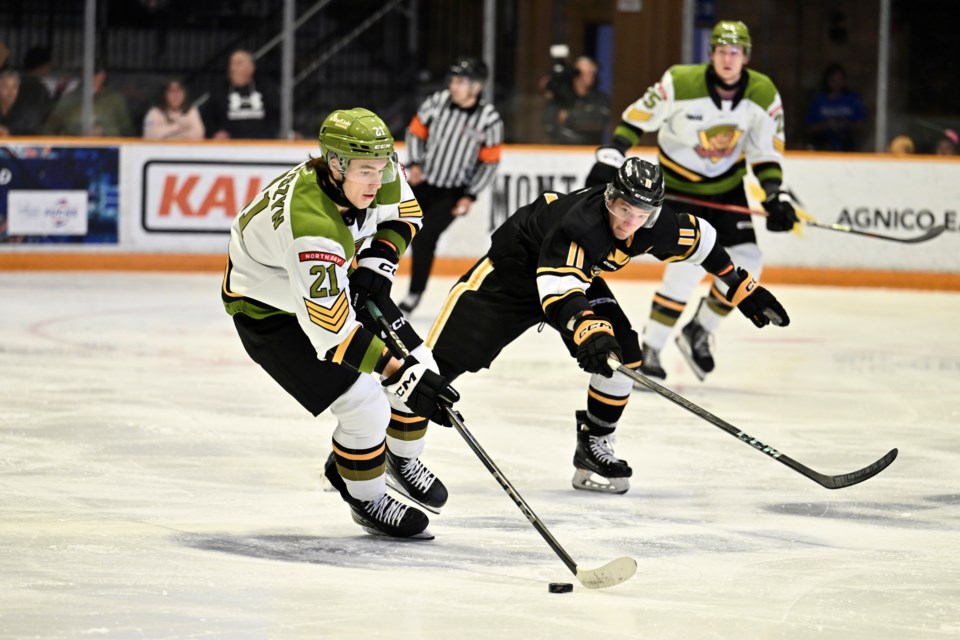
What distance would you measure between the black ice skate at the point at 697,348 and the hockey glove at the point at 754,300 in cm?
199

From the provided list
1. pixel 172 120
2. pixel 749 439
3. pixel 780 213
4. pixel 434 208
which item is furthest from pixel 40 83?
pixel 749 439

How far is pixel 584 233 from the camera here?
4.18 metres

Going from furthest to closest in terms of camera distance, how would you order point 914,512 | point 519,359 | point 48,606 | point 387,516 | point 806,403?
point 519,359 → point 806,403 → point 914,512 → point 387,516 → point 48,606

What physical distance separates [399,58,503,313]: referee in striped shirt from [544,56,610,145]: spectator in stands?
5.23ft

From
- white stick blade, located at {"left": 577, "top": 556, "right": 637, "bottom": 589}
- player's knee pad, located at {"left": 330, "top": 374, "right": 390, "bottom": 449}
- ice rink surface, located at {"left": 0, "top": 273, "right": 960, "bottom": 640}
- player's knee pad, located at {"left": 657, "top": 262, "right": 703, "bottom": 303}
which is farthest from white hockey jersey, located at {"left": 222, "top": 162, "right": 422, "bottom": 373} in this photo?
player's knee pad, located at {"left": 657, "top": 262, "right": 703, "bottom": 303}

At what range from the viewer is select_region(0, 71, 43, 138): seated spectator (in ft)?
31.6

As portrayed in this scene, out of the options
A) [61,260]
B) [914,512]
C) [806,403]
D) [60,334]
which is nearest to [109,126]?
[61,260]

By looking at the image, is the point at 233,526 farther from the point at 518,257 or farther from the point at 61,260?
the point at 61,260

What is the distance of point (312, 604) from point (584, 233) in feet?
4.25

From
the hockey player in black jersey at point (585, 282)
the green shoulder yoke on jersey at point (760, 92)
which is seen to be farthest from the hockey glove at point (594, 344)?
the green shoulder yoke on jersey at point (760, 92)

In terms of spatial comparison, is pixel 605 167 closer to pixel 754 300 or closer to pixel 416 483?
pixel 754 300

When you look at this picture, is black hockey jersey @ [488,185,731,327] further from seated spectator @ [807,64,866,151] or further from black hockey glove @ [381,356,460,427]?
seated spectator @ [807,64,866,151]

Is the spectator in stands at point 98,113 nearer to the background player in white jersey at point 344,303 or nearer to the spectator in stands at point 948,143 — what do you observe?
the spectator in stands at point 948,143

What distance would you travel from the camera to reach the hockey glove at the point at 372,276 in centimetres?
409
